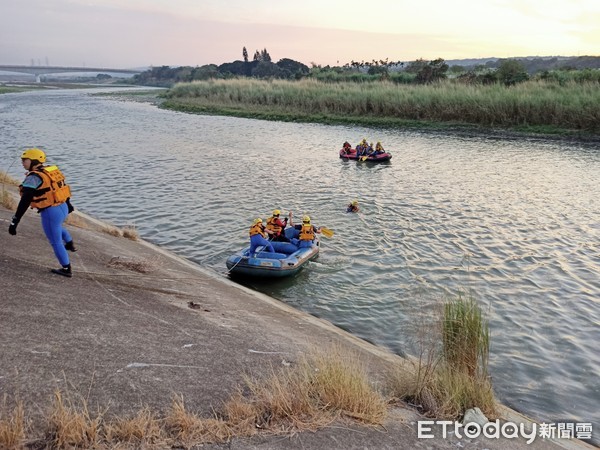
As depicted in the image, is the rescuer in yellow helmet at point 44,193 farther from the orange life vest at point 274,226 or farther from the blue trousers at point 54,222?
the orange life vest at point 274,226

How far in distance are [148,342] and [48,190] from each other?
2828mm

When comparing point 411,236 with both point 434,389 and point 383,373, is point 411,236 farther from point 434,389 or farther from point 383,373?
point 434,389

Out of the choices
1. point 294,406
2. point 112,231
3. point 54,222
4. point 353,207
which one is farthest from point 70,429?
point 353,207

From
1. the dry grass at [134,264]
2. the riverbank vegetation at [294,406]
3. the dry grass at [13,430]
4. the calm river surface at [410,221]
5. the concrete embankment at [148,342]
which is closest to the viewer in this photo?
the dry grass at [13,430]

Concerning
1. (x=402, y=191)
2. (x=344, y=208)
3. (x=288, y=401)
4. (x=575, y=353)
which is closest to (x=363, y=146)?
(x=402, y=191)

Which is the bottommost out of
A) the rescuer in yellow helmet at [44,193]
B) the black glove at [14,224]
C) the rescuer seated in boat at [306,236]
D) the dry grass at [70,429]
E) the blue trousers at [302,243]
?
the blue trousers at [302,243]

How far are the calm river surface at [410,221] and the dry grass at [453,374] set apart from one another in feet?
5.62

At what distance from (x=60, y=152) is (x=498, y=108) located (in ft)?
92.2

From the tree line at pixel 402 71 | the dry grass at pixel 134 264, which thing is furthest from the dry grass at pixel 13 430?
the tree line at pixel 402 71

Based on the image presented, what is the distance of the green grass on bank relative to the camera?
32406 mm

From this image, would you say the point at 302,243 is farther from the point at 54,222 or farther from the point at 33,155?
the point at 33,155

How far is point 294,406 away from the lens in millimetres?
4785

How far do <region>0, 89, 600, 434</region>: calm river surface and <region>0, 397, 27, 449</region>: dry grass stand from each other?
16.0 ft

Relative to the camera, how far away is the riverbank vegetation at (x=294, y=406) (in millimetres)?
4055
